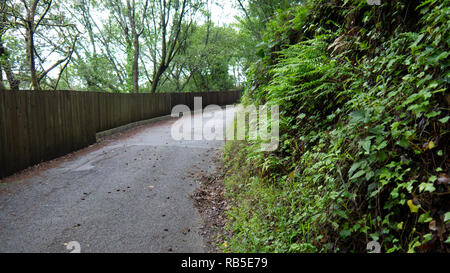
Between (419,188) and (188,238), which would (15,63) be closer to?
(188,238)

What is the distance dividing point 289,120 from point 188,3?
19619mm

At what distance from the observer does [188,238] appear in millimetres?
3701

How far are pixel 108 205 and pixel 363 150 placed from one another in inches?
163

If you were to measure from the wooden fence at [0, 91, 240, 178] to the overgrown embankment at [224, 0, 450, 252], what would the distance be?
5475 millimetres

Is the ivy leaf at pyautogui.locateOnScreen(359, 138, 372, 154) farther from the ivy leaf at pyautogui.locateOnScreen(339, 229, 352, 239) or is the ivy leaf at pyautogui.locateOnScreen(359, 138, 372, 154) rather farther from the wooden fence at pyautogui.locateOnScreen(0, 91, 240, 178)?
the wooden fence at pyautogui.locateOnScreen(0, 91, 240, 178)

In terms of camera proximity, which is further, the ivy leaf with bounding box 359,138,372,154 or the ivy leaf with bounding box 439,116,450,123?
the ivy leaf with bounding box 359,138,372,154

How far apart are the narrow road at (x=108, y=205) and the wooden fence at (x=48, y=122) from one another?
24.1 inches

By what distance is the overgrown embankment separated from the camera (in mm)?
2096

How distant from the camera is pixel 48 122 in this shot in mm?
7461

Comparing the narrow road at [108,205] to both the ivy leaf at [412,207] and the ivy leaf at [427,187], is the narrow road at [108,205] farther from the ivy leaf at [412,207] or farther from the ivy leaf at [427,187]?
the ivy leaf at [427,187]

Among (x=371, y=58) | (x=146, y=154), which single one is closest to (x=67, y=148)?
(x=146, y=154)

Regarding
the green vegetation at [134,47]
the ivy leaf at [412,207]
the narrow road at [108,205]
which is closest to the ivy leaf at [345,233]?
the ivy leaf at [412,207]

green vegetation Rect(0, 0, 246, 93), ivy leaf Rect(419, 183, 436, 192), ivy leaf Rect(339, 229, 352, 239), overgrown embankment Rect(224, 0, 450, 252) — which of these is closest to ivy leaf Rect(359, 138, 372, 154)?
overgrown embankment Rect(224, 0, 450, 252)

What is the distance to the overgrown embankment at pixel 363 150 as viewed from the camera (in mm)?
2096
